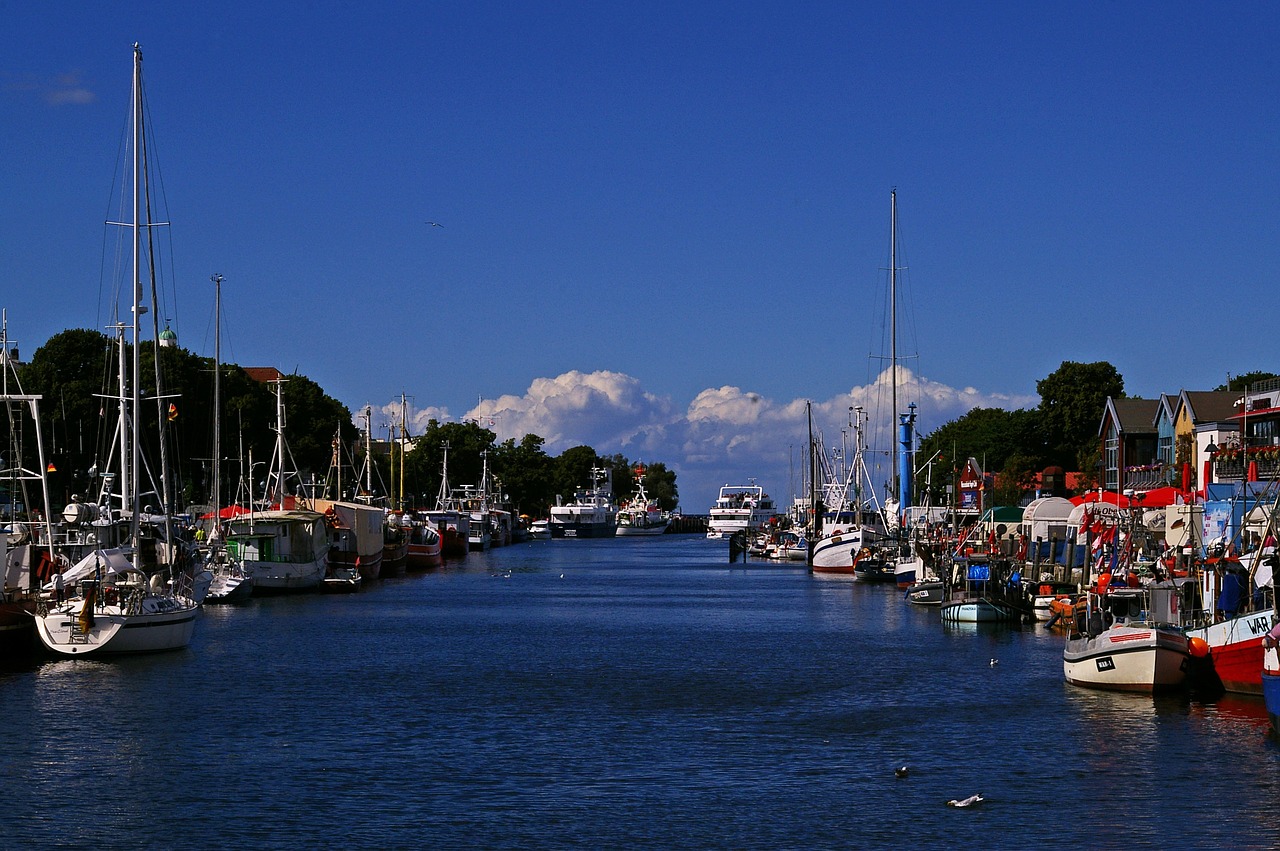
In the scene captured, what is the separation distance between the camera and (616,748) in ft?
121

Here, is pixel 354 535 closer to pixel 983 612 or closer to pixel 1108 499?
pixel 983 612

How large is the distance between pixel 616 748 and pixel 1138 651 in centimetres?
1504

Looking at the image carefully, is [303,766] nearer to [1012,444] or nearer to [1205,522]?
[1205,522]

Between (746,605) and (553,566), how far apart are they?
57505 mm

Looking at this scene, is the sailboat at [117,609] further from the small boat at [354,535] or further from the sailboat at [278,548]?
the small boat at [354,535]

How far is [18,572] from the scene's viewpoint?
51531 millimetres

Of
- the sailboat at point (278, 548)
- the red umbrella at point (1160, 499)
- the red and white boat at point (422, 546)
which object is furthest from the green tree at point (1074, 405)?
the sailboat at point (278, 548)

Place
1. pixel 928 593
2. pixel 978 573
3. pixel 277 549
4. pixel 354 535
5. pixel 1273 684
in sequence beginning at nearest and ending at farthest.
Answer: pixel 1273 684
pixel 978 573
pixel 928 593
pixel 277 549
pixel 354 535

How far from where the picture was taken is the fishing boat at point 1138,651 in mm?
41562

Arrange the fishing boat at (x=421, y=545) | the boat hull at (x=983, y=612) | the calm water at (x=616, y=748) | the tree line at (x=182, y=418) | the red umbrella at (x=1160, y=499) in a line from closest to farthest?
the calm water at (x=616, y=748), the red umbrella at (x=1160, y=499), the boat hull at (x=983, y=612), the tree line at (x=182, y=418), the fishing boat at (x=421, y=545)

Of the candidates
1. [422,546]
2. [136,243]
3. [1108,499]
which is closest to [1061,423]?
[422,546]

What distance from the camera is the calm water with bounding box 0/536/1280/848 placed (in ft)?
93.8

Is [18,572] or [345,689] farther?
[18,572]

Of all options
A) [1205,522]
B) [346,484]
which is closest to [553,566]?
[346,484]
